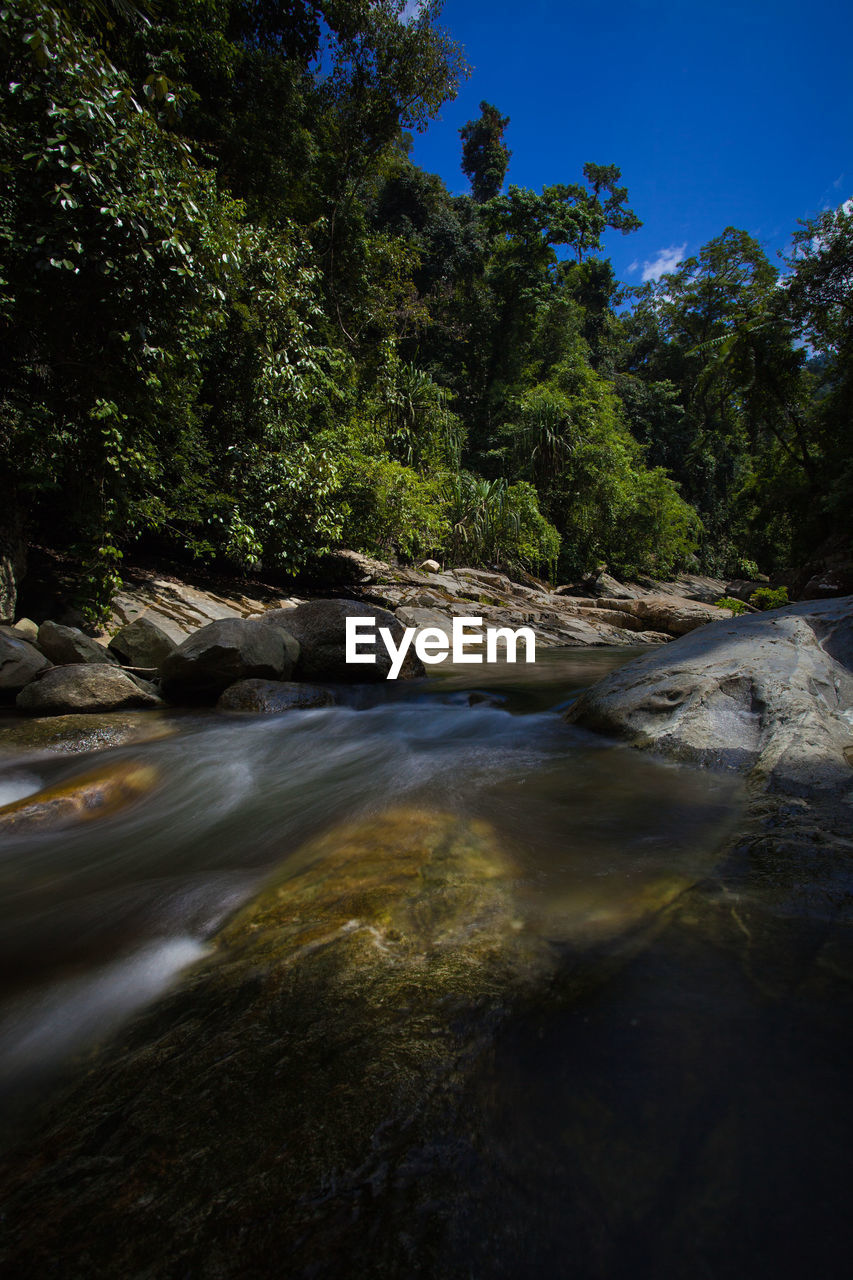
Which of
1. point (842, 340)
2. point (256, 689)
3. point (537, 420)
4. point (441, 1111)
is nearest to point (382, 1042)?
point (441, 1111)

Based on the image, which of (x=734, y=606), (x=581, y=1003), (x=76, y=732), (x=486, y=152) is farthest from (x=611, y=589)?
(x=486, y=152)

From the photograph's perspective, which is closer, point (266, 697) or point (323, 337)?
point (266, 697)

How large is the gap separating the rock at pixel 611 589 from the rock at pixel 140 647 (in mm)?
16090

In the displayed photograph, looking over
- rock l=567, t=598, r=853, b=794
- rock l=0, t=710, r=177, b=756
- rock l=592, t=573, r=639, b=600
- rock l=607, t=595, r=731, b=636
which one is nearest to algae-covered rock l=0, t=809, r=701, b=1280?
rock l=567, t=598, r=853, b=794

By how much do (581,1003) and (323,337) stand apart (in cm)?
1450

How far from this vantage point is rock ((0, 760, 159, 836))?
278 centimetres

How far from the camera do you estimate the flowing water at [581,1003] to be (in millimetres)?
770

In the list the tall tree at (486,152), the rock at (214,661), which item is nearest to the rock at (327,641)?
the rock at (214,661)

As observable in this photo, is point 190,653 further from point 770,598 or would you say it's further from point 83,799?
point 770,598

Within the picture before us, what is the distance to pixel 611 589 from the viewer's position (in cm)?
1944

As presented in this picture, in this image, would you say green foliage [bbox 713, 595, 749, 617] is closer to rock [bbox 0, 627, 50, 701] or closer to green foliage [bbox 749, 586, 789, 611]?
green foliage [bbox 749, 586, 789, 611]

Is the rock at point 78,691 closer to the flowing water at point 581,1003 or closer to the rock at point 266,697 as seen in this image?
the rock at point 266,697

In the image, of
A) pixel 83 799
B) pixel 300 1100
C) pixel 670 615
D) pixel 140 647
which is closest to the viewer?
pixel 300 1100

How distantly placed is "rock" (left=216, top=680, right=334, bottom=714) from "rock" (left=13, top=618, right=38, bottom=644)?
7.32 ft
